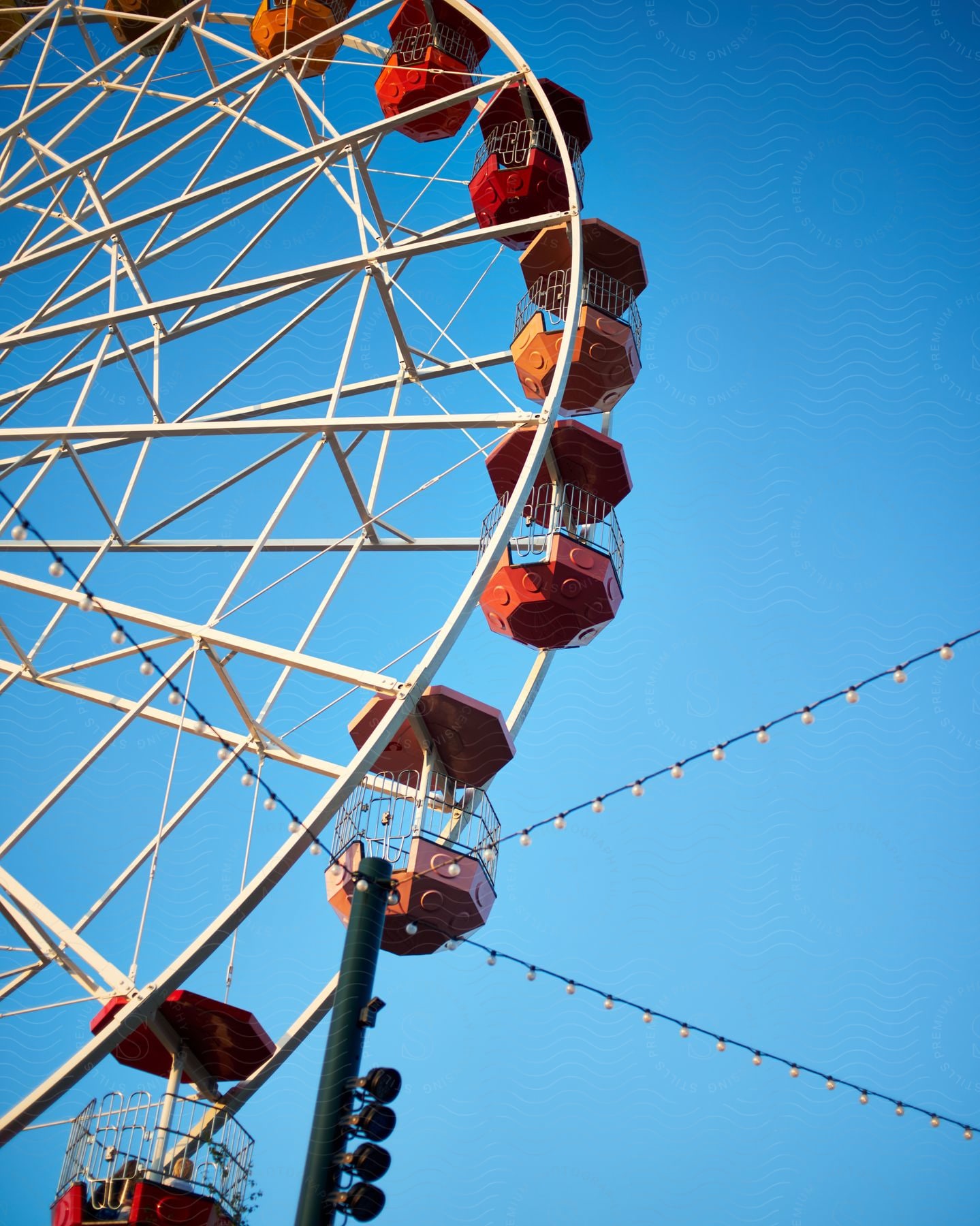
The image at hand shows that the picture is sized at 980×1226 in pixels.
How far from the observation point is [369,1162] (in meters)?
8.65

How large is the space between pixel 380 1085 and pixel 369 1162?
1.38 ft

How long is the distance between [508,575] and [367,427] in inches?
140

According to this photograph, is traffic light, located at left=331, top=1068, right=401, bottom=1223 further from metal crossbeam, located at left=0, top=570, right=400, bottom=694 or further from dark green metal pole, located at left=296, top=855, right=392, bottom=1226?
metal crossbeam, located at left=0, top=570, right=400, bottom=694

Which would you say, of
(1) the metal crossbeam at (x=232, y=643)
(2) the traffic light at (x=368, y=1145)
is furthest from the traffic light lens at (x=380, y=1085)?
(1) the metal crossbeam at (x=232, y=643)

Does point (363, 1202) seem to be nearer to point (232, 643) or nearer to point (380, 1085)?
point (380, 1085)

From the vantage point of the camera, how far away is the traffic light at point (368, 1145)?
8.58 metres

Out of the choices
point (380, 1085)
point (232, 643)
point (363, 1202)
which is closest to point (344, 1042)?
point (380, 1085)

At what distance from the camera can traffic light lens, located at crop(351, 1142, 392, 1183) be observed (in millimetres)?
8617

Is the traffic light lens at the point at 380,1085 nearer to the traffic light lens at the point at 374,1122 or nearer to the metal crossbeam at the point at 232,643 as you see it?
the traffic light lens at the point at 374,1122

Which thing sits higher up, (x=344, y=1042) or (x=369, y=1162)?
(x=344, y=1042)

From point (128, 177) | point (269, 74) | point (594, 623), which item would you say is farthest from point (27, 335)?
point (594, 623)

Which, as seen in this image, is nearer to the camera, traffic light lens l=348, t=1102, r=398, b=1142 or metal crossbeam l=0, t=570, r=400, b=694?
traffic light lens l=348, t=1102, r=398, b=1142

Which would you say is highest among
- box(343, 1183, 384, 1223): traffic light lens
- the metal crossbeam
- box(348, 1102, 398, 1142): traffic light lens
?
the metal crossbeam

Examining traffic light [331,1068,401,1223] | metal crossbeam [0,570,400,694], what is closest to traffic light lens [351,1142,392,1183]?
traffic light [331,1068,401,1223]
